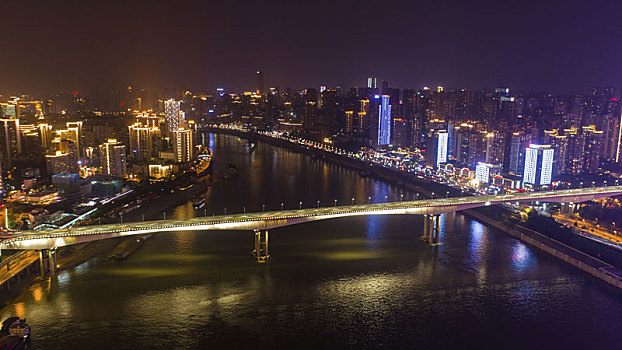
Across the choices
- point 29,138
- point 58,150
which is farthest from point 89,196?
point 29,138

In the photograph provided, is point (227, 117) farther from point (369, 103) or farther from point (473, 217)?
point (473, 217)

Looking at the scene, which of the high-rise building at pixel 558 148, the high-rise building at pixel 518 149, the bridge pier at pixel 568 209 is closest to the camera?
the bridge pier at pixel 568 209

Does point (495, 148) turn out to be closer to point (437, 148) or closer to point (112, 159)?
point (437, 148)

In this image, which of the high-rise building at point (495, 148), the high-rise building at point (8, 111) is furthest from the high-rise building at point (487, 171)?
the high-rise building at point (8, 111)

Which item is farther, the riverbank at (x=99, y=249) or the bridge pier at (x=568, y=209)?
the bridge pier at (x=568, y=209)

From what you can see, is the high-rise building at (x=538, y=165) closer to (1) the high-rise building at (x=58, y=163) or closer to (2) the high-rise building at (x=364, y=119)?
(2) the high-rise building at (x=364, y=119)

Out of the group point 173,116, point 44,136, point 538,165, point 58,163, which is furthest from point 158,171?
point 538,165

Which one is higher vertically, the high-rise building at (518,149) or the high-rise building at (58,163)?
the high-rise building at (518,149)
